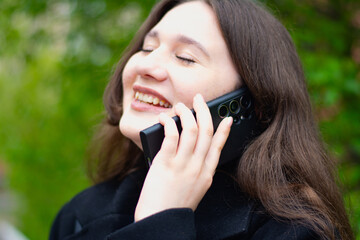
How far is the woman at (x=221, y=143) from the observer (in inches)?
55.5

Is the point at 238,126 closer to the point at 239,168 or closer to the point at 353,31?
the point at 239,168

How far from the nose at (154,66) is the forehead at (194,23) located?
0.13m

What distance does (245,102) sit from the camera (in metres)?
1.76

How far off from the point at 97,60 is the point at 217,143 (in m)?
2.15

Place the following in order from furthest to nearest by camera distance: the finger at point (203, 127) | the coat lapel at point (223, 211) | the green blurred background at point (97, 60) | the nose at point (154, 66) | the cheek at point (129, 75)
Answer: the green blurred background at point (97, 60), the cheek at point (129, 75), the nose at point (154, 66), the coat lapel at point (223, 211), the finger at point (203, 127)

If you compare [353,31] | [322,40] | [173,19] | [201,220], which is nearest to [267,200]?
[201,220]

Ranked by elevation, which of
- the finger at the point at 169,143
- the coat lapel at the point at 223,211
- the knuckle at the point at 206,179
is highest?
the finger at the point at 169,143

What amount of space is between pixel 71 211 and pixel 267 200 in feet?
4.26

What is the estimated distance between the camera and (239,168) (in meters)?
1.69

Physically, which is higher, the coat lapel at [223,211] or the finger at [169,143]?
the finger at [169,143]

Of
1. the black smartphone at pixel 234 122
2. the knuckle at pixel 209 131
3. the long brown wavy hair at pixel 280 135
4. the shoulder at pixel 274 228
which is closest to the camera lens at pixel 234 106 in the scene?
the black smartphone at pixel 234 122

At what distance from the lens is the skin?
55.1 inches

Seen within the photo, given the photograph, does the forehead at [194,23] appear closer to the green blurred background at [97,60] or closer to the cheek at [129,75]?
the cheek at [129,75]

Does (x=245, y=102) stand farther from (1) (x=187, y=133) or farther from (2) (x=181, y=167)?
(2) (x=181, y=167)
